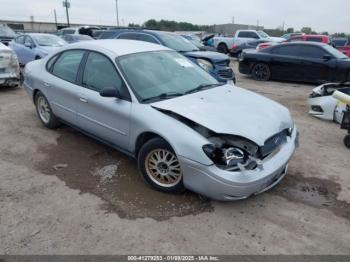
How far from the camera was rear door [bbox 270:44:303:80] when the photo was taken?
435 inches

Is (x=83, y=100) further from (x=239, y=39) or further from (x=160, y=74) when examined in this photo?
(x=239, y=39)

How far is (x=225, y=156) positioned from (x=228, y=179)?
0.75 feet

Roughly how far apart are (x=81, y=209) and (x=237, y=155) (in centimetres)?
171

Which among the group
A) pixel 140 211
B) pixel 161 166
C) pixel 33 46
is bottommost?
pixel 140 211

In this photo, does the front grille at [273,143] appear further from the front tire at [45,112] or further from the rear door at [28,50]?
the rear door at [28,50]

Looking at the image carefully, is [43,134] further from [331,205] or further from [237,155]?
[331,205]

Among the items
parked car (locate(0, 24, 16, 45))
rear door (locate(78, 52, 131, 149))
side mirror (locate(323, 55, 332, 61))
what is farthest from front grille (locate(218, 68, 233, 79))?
parked car (locate(0, 24, 16, 45))

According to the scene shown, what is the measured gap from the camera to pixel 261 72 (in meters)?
11.8

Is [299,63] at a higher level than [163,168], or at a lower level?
higher

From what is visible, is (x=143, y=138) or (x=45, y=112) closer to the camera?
(x=143, y=138)

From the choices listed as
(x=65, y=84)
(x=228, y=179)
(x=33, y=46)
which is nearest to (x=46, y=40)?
(x=33, y=46)

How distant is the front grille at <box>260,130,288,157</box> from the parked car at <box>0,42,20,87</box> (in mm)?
7312

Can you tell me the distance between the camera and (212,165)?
3.11 meters

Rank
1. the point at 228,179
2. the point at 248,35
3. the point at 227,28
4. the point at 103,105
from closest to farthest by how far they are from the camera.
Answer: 1. the point at 228,179
2. the point at 103,105
3. the point at 248,35
4. the point at 227,28
